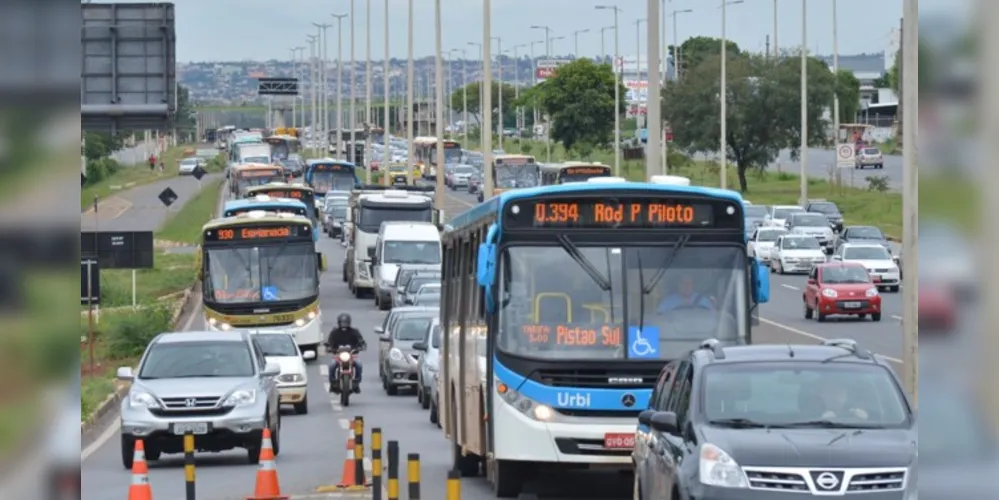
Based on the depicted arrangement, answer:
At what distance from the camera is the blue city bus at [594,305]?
54.1 ft

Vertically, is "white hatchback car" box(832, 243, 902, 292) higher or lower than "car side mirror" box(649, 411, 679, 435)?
lower

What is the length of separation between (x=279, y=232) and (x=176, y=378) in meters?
18.7

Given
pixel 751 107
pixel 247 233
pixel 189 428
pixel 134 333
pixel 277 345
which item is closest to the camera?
pixel 189 428

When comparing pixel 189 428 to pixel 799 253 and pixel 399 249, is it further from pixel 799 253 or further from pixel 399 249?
pixel 799 253

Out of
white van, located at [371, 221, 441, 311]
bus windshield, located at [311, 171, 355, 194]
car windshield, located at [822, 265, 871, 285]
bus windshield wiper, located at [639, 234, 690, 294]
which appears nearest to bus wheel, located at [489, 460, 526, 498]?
bus windshield wiper, located at [639, 234, 690, 294]

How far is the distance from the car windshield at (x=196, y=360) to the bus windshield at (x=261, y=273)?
17593mm

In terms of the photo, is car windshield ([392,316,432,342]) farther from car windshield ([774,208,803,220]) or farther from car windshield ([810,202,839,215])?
car windshield ([810,202,839,215])

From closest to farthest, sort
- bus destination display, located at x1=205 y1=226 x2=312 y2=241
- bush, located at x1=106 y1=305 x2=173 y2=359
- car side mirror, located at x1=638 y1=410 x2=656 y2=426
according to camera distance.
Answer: car side mirror, located at x1=638 y1=410 x2=656 y2=426, bus destination display, located at x1=205 y1=226 x2=312 y2=241, bush, located at x1=106 y1=305 x2=173 y2=359

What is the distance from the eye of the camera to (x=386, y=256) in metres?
56.3

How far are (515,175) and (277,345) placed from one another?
62.9 metres

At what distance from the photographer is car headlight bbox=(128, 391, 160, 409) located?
73.7ft

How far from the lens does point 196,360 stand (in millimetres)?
23578

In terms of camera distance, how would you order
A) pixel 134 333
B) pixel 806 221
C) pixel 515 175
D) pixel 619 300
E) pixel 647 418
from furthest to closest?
1. pixel 515 175
2. pixel 806 221
3. pixel 134 333
4. pixel 619 300
5. pixel 647 418

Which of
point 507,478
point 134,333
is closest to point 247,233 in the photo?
point 134,333
